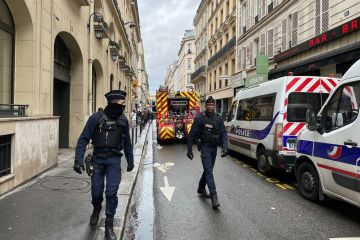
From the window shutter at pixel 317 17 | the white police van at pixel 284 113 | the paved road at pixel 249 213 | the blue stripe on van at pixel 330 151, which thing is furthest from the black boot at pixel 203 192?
the window shutter at pixel 317 17

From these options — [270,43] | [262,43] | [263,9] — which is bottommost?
[270,43]

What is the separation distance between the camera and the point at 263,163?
28.8ft

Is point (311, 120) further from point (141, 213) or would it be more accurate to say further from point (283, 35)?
point (283, 35)

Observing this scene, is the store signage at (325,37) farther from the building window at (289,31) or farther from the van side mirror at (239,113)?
the van side mirror at (239,113)

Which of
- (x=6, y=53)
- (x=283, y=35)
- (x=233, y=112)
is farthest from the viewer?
(x=283, y=35)

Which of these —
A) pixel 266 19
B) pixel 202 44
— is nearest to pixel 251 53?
pixel 266 19

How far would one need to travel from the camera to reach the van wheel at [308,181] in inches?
243

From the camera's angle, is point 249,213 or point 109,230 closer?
point 109,230

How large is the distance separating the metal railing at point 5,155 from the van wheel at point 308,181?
210 inches

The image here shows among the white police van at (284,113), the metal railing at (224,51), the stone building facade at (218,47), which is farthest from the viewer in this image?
the stone building facade at (218,47)

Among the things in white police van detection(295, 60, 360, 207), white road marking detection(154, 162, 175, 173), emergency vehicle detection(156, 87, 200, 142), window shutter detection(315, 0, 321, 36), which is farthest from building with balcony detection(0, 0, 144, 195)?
window shutter detection(315, 0, 321, 36)

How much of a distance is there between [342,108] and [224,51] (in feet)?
93.0

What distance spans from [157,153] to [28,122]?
728 cm

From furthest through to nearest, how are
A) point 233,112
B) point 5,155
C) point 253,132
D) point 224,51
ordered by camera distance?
1. point 224,51
2. point 233,112
3. point 253,132
4. point 5,155
